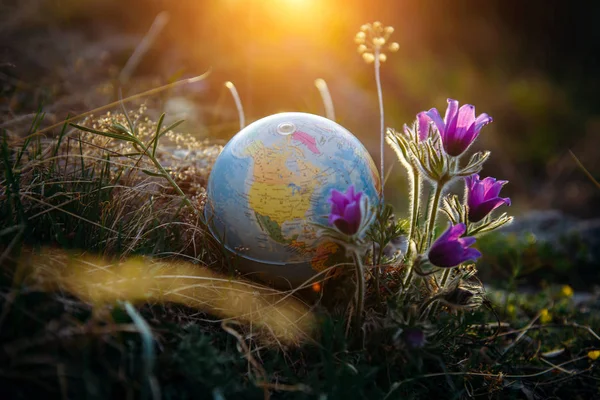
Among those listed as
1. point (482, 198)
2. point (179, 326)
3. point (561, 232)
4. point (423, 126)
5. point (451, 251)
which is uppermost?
point (423, 126)

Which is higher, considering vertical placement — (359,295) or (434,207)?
(434,207)

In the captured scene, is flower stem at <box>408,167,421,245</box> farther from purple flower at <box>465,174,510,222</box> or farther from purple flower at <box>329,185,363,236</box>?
purple flower at <box>329,185,363,236</box>

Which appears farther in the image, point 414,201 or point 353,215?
point 414,201

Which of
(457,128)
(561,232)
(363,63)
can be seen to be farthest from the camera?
(363,63)

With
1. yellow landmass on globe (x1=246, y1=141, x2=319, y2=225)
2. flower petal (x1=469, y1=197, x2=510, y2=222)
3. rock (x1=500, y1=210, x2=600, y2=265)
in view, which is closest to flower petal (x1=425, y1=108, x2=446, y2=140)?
flower petal (x1=469, y1=197, x2=510, y2=222)

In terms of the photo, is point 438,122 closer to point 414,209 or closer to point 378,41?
point 414,209

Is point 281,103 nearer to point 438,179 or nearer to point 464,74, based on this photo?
point 464,74

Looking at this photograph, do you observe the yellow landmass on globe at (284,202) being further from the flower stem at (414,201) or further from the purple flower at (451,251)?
the purple flower at (451,251)

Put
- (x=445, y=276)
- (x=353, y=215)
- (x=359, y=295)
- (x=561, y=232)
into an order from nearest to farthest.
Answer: (x=353, y=215) → (x=359, y=295) → (x=445, y=276) → (x=561, y=232)

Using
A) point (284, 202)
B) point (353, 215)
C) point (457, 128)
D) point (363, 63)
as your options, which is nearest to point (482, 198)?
point (457, 128)
